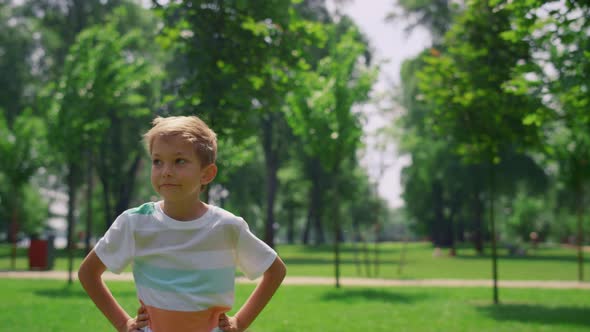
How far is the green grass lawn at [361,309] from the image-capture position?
30.7ft

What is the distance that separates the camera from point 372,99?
53.8 ft

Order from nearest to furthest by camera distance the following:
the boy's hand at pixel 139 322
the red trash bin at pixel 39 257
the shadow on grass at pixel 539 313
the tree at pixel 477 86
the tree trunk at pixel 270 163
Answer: the boy's hand at pixel 139 322, the shadow on grass at pixel 539 313, the tree at pixel 477 86, the red trash bin at pixel 39 257, the tree trunk at pixel 270 163

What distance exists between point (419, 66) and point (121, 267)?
31.9 m

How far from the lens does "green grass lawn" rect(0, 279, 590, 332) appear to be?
30.7ft

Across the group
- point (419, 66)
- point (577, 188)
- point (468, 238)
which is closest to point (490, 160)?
point (577, 188)

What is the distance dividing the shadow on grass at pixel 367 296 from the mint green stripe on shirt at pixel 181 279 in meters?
10.2

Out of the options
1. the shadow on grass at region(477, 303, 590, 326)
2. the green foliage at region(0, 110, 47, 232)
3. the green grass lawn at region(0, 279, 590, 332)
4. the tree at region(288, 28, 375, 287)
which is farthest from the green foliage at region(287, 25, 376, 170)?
the green foliage at region(0, 110, 47, 232)

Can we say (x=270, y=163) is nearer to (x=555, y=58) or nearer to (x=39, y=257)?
(x=39, y=257)

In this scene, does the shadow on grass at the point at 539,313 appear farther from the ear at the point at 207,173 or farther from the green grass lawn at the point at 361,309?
the ear at the point at 207,173

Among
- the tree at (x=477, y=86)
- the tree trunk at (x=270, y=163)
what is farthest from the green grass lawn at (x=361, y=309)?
the tree trunk at (x=270, y=163)

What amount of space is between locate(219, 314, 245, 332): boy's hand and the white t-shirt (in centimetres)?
3

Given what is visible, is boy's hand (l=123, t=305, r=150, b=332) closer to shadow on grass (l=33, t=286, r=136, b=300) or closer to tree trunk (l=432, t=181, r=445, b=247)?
shadow on grass (l=33, t=286, r=136, b=300)

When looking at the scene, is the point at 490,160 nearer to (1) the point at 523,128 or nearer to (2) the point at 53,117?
(1) the point at 523,128

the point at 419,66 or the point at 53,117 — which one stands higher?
the point at 419,66
